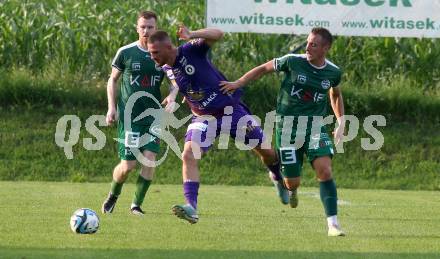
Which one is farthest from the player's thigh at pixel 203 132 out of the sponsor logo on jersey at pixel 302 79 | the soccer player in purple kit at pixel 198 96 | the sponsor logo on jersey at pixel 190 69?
the sponsor logo on jersey at pixel 302 79

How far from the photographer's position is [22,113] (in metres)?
20.1

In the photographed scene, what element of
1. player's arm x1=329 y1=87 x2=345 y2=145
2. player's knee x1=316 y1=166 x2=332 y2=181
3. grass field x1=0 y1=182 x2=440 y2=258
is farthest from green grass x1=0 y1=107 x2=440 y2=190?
player's knee x1=316 y1=166 x2=332 y2=181

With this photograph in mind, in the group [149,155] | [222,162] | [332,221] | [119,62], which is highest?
[119,62]

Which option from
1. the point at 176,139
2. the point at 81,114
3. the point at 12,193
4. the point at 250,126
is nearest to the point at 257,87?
the point at 176,139

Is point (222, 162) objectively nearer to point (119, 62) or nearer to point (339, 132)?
point (119, 62)

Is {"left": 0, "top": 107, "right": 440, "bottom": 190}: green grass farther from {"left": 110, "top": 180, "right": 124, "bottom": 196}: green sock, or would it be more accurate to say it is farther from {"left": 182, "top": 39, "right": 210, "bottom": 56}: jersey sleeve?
{"left": 182, "top": 39, "right": 210, "bottom": 56}: jersey sleeve

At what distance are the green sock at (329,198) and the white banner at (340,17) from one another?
896 cm

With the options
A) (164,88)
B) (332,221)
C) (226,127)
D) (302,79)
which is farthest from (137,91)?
(164,88)

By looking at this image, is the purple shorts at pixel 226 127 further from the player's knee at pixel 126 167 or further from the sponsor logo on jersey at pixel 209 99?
the player's knee at pixel 126 167

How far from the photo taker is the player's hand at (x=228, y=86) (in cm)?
1080

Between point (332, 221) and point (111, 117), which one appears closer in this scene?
point (332, 221)

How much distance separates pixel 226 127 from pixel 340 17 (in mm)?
8886

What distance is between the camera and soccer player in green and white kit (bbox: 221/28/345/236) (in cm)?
1068

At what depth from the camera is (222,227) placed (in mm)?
10711
